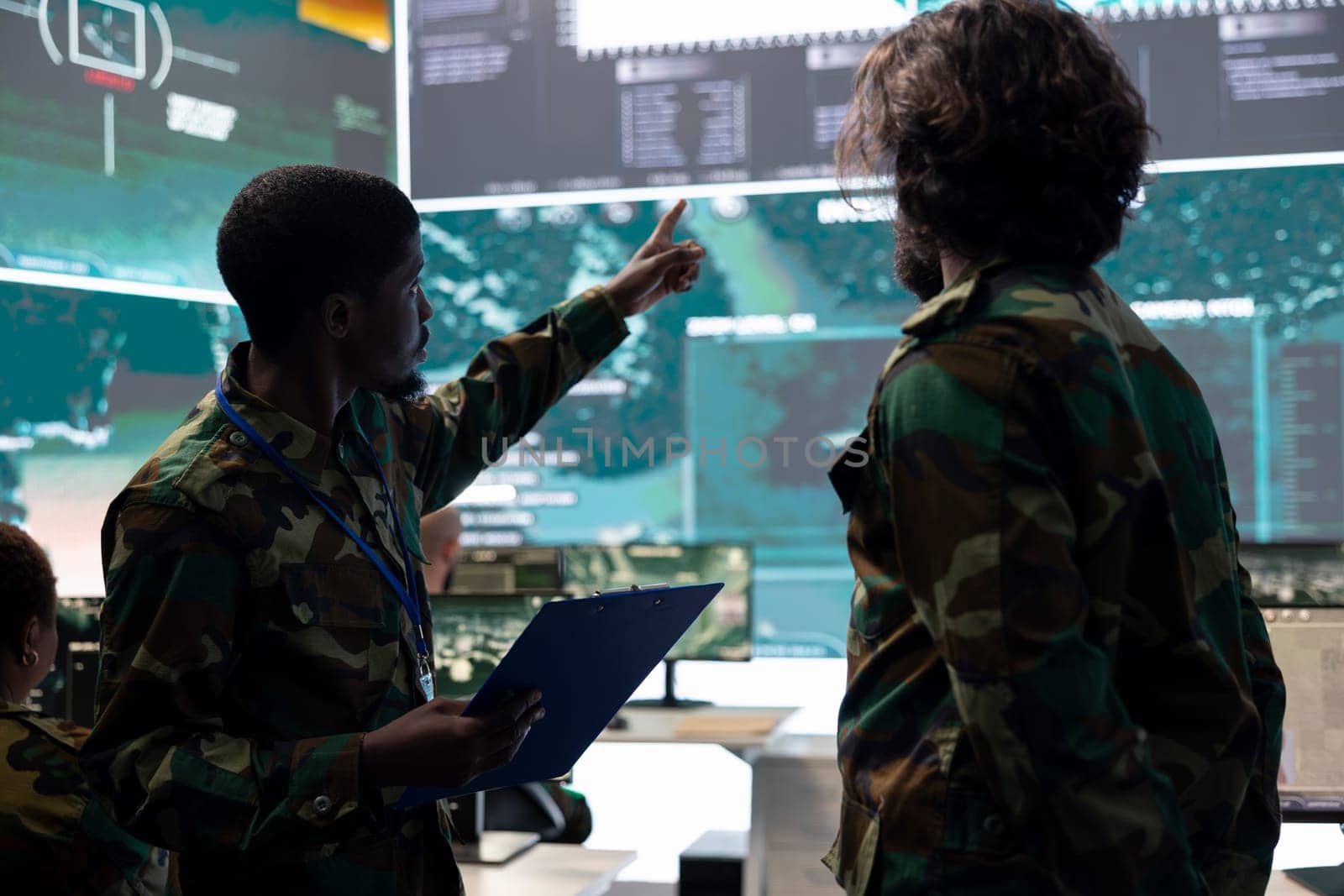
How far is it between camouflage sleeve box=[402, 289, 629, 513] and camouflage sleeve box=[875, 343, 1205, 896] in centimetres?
78

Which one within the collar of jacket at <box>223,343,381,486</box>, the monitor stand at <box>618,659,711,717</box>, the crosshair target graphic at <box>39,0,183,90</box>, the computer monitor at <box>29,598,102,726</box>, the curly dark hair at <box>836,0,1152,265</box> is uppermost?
the crosshair target graphic at <box>39,0,183,90</box>

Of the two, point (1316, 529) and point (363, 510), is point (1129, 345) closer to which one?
point (363, 510)

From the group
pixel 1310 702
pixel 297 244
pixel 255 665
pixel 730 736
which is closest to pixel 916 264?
pixel 297 244

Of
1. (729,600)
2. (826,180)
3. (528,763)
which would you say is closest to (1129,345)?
(528,763)

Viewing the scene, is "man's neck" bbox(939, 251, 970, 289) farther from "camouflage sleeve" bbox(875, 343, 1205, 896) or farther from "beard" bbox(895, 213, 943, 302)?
"camouflage sleeve" bbox(875, 343, 1205, 896)

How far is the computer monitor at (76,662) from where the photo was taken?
2.48 meters

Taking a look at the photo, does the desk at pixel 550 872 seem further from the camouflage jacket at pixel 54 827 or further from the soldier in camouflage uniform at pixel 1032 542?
the soldier in camouflage uniform at pixel 1032 542

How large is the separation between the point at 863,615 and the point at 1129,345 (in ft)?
0.91

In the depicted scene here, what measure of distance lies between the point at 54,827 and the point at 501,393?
0.75 m

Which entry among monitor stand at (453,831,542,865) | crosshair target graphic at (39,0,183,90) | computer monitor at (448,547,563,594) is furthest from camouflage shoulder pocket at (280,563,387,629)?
crosshair target graphic at (39,0,183,90)

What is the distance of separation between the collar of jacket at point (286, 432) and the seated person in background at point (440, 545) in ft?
6.25

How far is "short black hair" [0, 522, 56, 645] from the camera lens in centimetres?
159

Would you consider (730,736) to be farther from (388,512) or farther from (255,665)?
(255,665)
